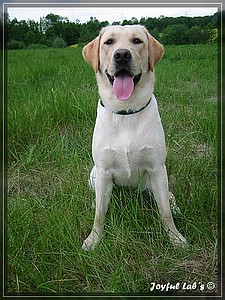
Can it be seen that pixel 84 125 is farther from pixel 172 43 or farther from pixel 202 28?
pixel 202 28

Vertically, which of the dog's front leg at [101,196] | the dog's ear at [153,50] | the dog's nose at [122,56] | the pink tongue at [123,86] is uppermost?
the dog's ear at [153,50]

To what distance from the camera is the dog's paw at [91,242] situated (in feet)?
6.29

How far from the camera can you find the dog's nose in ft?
6.15

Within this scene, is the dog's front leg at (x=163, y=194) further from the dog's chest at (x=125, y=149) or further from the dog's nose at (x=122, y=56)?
the dog's nose at (x=122, y=56)

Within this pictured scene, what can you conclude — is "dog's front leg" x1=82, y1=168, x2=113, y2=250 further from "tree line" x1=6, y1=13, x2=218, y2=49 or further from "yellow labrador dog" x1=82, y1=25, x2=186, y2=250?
"tree line" x1=6, y1=13, x2=218, y2=49

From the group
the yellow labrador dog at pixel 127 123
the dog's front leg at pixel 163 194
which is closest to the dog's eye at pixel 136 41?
the yellow labrador dog at pixel 127 123

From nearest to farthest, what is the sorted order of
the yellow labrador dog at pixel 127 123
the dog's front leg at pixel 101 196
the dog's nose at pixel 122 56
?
the dog's nose at pixel 122 56 < the yellow labrador dog at pixel 127 123 < the dog's front leg at pixel 101 196

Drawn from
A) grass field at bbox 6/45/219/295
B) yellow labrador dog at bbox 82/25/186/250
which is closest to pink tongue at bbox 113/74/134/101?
yellow labrador dog at bbox 82/25/186/250

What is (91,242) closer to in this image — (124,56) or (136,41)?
(124,56)

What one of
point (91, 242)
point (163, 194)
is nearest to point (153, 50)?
point (163, 194)

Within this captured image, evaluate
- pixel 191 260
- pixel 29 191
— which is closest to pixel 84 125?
pixel 29 191

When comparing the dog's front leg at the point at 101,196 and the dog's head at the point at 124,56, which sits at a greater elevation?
the dog's head at the point at 124,56

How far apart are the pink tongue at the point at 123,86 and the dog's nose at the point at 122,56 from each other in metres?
0.10

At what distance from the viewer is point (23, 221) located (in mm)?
2016
